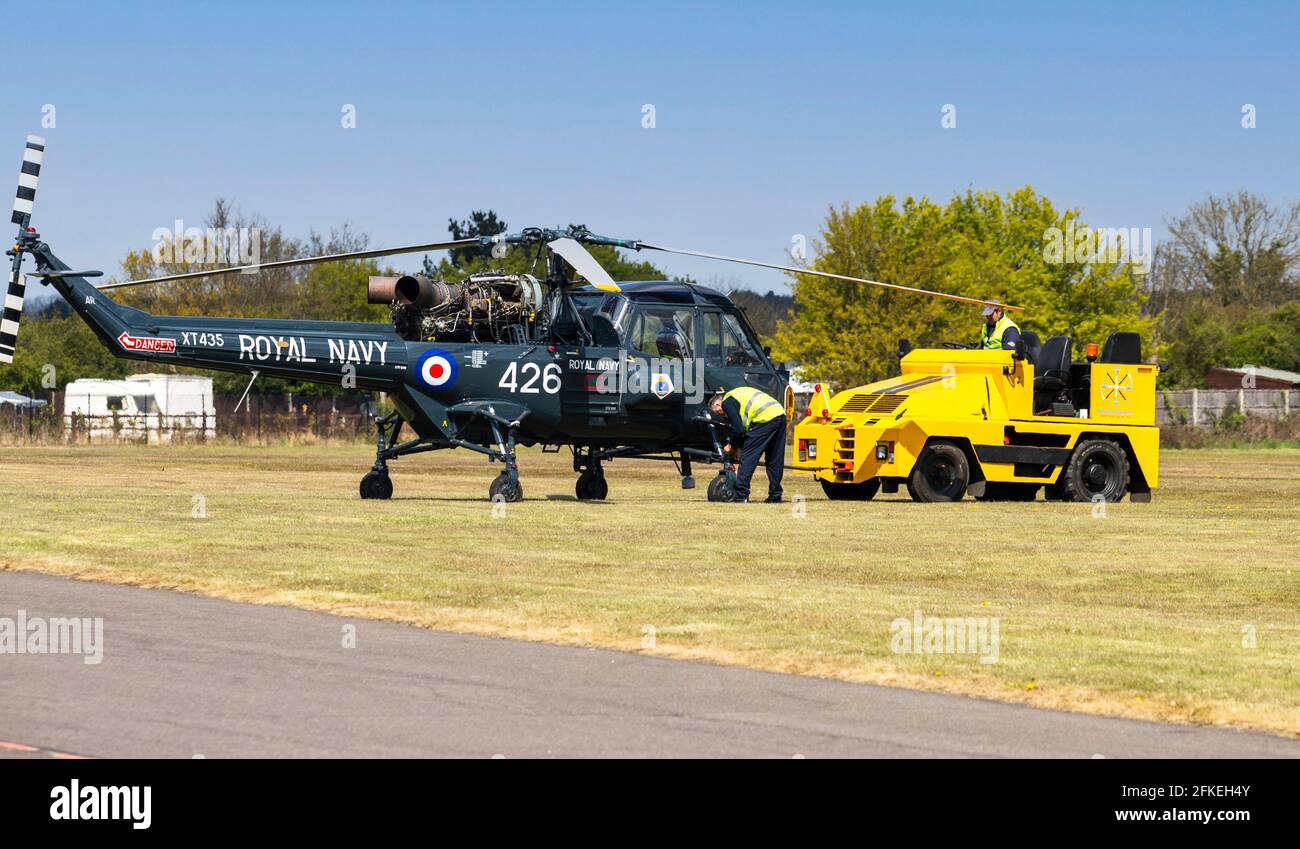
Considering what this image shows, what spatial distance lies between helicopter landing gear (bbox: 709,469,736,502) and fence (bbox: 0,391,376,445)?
3665 centimetres

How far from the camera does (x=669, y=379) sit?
26.2 m

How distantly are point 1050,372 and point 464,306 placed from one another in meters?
9.71

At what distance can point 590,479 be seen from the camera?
2719 centimetres

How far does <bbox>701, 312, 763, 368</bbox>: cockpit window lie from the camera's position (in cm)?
2652

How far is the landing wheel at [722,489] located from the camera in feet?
83.7

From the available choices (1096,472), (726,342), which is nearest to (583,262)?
(726,342)

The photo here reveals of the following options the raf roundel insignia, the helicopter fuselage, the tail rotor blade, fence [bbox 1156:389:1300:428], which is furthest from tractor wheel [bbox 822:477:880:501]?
fence [bbox 1156:389:1300:428]

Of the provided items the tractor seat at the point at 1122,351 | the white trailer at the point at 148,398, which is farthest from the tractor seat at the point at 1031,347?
the white trailer at the point at 148,398

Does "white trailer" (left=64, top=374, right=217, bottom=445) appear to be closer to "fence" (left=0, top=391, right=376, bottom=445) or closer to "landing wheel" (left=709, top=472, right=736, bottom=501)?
"fence" (left=0, top=391, right=376, bottom=445)

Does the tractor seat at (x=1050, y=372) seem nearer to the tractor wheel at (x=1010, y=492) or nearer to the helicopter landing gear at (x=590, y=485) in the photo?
the tractor wheel at (x=1010, y=492)

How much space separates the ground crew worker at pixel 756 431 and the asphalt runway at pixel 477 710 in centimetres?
1381

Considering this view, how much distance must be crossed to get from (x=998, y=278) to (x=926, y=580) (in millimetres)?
61459

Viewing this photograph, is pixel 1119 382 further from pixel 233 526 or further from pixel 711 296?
pixel 233 526
